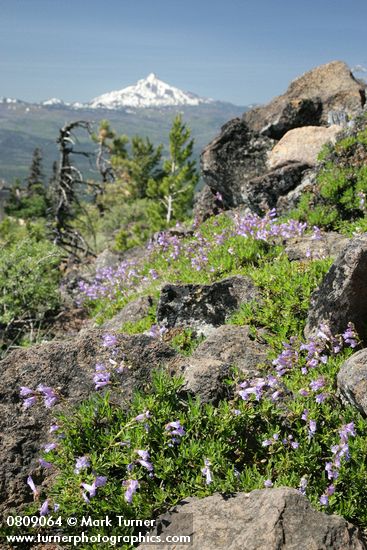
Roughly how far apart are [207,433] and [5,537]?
2.25 metres

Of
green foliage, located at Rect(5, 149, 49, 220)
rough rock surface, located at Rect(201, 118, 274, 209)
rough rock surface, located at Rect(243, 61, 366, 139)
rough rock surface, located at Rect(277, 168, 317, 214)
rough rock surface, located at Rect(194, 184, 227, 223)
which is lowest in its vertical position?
green foliage, located at Rect(5, 149, 49, 220)

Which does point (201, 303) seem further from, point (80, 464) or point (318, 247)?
point (80, 464)

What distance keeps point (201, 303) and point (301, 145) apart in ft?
31.7

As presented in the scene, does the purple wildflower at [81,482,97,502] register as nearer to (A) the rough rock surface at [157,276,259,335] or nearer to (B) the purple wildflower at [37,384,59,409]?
(B) the purple wildflower at [37,384,59,409]

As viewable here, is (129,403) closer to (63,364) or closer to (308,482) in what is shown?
(63,364)

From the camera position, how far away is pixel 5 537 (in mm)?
4500

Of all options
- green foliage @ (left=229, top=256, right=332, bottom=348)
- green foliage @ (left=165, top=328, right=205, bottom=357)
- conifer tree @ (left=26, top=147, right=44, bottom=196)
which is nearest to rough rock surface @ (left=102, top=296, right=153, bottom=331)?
green foliage @ (left=165, top=328, right=205, bottom=357)

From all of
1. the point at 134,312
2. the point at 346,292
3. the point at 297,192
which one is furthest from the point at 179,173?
the point at 346,292

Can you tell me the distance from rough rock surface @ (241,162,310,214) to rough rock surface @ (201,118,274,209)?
9.42 ft

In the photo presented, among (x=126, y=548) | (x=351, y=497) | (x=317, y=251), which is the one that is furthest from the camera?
(x=317, y=251)

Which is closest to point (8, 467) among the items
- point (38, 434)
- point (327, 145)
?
point (38, 434)

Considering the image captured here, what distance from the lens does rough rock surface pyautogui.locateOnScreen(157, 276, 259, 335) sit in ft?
26.8

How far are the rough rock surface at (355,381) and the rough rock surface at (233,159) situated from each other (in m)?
12.5

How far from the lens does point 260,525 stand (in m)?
3.87
